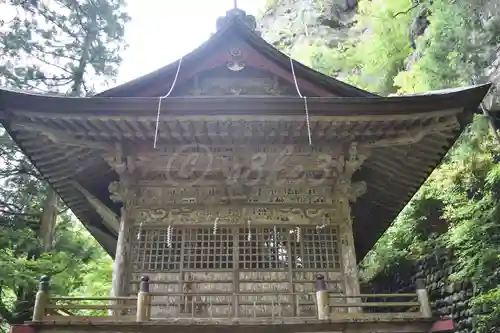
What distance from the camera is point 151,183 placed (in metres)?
8.59

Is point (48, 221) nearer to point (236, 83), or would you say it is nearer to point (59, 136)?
point (59, 136)

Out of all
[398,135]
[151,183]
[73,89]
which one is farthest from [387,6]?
[151,183]

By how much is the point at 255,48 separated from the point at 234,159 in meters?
2.32

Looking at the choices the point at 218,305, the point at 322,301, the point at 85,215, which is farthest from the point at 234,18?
the point at 85,215

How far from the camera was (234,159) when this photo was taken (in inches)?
328

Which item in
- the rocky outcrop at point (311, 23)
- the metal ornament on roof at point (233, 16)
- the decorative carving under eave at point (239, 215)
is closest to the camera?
the decorative carving under eave at point (239, 215)

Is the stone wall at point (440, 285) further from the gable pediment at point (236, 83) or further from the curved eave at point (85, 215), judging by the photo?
the curved eave at point (85, 215)

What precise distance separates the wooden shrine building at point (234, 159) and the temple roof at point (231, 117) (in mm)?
22

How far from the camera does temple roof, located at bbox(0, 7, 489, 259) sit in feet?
24.2

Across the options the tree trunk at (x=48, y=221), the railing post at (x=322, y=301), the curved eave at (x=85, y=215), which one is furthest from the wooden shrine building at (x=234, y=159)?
the tree trunk at (x=48, y=221)

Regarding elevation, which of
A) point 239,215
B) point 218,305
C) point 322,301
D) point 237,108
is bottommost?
point 322,301

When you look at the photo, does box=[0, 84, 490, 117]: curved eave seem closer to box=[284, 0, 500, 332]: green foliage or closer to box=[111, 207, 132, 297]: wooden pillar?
box=[111, 207, 132, 297]: wooden pillar

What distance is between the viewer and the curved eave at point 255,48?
861 centimetres

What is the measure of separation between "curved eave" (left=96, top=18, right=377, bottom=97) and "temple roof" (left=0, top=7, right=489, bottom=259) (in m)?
0.02
